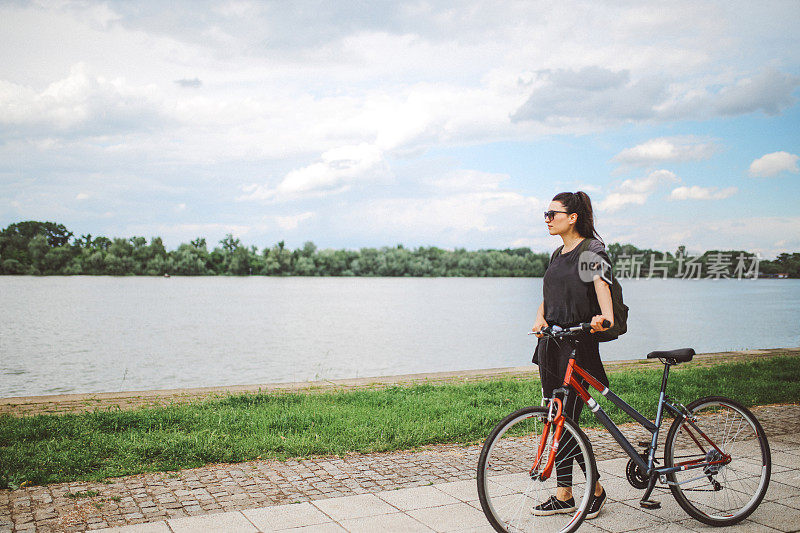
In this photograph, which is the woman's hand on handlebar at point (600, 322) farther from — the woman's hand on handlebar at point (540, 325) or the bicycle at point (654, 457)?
the woman's hand on handlebar at point (540, 325)

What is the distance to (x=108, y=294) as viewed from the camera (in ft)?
218

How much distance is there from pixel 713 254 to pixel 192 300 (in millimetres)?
50506

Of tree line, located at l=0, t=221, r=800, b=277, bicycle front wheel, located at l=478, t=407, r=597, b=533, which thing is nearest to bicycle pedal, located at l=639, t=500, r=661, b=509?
bicycle front wheel, located at l=478, t=407, r=597, b=533

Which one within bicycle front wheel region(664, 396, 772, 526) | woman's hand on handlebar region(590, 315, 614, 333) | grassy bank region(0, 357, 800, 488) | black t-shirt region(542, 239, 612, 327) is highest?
black t-shirt region(542, 239, 612, 327)

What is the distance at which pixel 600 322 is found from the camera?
3.85 metres

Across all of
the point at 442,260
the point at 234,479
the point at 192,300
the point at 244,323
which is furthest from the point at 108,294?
the point at 234,479

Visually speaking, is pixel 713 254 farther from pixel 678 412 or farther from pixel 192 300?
pixel 678 412

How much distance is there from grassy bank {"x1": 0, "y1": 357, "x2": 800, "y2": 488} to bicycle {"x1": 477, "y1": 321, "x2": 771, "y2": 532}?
7.28 feet

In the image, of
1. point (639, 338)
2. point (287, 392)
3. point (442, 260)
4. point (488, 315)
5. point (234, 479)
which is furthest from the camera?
point (442, 260)

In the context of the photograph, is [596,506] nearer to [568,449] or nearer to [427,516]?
[568,449]

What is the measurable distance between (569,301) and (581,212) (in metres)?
0.59

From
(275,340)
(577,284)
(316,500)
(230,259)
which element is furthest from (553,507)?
(230,259)

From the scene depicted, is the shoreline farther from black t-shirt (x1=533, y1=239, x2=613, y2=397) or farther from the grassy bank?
black t-shirt (x1=533, y1=239, x2=613, y2=397)

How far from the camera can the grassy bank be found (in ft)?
18.2
